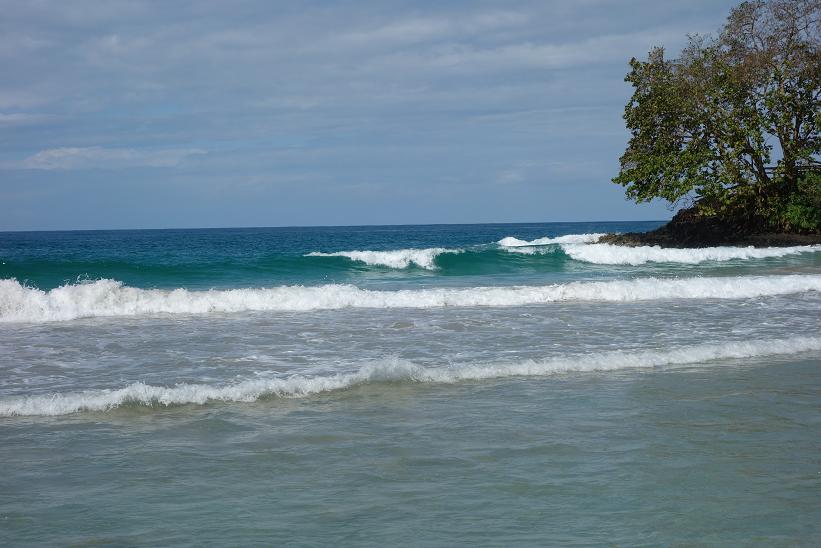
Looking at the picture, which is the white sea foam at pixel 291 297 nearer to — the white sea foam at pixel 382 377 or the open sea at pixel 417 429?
the open sea at pixel 417 429

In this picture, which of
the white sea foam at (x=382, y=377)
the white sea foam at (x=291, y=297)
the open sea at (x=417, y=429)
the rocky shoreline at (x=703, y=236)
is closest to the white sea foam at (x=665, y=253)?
the rocky shoreline at (x=703, y=236)

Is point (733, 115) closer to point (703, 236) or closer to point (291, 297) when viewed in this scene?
point (703, 236)

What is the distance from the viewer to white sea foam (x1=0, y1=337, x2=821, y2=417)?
7.00m

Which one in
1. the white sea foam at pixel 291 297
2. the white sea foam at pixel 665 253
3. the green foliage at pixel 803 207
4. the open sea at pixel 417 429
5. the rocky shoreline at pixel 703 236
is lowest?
the open sea at pixel 417 429

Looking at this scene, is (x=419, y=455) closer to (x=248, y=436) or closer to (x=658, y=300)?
(x=248, y=436)

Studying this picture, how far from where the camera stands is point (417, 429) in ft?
19.8

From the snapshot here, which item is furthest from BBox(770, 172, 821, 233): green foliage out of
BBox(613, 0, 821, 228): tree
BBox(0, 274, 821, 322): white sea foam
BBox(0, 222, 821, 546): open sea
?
BBox(0, 222, 821, 546): open sea

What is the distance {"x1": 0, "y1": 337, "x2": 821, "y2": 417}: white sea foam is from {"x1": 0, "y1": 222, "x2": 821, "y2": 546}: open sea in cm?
3

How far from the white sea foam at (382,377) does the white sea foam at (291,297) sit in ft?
21.9

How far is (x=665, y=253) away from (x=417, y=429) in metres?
25.5

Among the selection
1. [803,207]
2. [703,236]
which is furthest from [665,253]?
[803,207]

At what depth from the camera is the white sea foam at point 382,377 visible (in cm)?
700

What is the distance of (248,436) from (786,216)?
29004mm

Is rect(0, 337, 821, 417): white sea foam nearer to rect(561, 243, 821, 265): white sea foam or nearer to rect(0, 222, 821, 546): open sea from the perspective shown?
rect(0, 222, 821, 546): open sea
